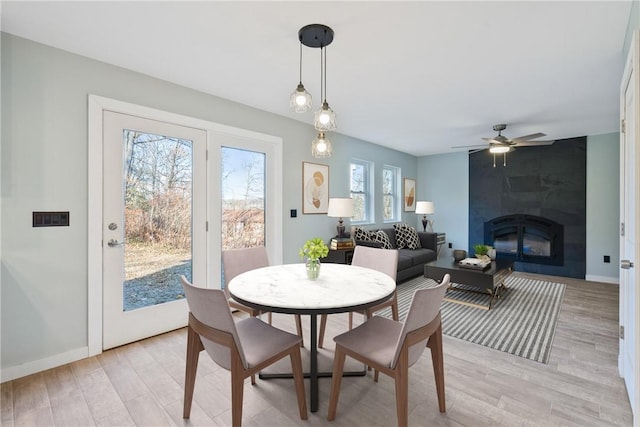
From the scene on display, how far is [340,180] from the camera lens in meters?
4.73

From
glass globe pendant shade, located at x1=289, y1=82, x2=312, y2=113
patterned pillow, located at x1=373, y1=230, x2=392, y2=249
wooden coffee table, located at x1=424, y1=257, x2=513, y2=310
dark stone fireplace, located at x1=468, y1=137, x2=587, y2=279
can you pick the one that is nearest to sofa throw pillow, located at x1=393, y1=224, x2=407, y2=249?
patterned pillow, located at x1=373, y1=230, x2=392, y2=249

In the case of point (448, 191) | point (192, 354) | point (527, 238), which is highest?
point (448, 191)

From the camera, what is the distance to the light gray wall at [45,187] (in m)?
2.02

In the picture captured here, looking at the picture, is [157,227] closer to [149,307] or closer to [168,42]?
[149,307]

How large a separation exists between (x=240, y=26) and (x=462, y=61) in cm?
173

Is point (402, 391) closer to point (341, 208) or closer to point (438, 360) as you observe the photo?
point (438, 360)

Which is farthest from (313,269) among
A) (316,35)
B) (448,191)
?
(448,191)

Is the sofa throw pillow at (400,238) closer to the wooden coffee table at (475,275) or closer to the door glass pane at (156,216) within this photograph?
the wooden coffee table at (475,275)

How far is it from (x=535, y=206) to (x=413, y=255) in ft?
8.40

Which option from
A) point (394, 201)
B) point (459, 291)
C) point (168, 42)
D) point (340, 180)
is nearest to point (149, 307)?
point (168, 42)

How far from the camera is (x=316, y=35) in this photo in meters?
1.97

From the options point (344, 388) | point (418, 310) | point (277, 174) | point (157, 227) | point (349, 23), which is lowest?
point (344, 388)

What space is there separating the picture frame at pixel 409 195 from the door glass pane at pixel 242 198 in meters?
3.76

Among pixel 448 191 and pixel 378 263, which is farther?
pixel 448 191
